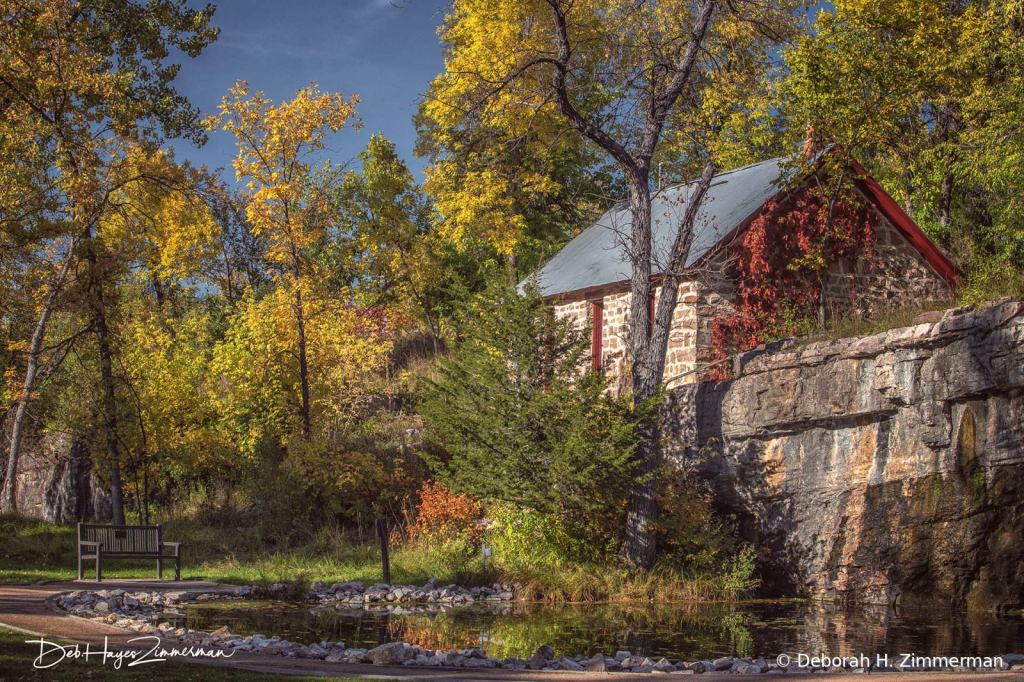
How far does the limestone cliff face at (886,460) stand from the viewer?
14.0 m

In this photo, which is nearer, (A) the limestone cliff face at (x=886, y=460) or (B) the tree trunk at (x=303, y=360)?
(A) the limestone cliff face at (x=886, y=460)

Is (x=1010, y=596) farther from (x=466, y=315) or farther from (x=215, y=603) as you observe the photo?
(x=215, y=603)

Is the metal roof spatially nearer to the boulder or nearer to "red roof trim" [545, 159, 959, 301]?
"red roof trim" [545, 159, 959, 301]

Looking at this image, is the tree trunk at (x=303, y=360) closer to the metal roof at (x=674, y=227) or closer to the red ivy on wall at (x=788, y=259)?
the metal roof at (x=674, y=227)

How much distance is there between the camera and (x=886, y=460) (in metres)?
14.9

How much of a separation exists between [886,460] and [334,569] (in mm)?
9493

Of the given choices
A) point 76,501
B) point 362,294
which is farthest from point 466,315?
point 362,294

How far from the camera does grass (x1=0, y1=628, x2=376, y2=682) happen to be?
6.71 meters

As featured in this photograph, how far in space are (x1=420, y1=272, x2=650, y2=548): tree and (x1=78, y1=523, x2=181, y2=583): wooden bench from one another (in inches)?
184

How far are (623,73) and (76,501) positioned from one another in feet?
54.3

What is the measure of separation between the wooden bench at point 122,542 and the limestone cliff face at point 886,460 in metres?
9.36

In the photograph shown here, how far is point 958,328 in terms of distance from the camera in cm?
1396

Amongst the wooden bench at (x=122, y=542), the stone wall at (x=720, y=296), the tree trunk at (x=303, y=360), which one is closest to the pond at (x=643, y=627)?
the wooden bench at (x=122, y=542)

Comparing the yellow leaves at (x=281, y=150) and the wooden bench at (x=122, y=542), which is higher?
the yellow leaves at (x=281, y=150)
